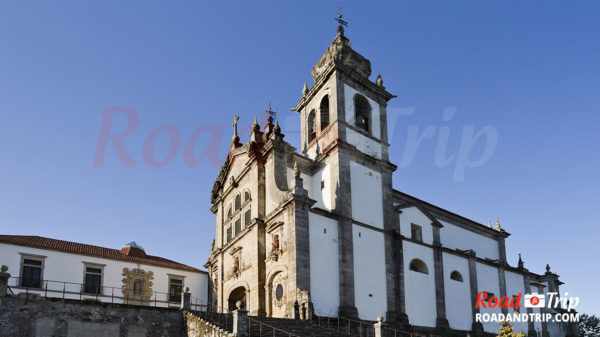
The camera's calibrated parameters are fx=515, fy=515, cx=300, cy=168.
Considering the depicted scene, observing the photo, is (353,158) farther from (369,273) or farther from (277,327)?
(277,327)

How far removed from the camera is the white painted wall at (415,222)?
3403 cm

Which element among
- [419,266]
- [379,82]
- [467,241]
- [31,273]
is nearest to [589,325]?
[467,241]

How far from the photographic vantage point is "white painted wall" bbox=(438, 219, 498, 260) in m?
38.6

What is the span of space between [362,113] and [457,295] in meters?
14.1

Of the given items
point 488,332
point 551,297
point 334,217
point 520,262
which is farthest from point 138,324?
point 551,297

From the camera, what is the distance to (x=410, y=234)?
1348 inches

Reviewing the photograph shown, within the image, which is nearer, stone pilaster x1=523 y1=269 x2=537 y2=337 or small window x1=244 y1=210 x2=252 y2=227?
small window x1=244 y1=210 x2=252 y2=227

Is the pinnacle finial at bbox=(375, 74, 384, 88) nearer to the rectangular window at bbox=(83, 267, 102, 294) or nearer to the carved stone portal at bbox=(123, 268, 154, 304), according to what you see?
the carved stone portal at bbox=(123, 268, 154, 304)

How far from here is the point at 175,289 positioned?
38.9 meters

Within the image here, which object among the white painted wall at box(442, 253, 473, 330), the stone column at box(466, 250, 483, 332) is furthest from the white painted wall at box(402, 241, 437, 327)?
the stone column at box(466, 250, 483, 332)

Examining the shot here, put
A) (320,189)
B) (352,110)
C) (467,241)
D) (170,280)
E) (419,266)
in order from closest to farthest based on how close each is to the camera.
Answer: (320,189) → (352,110) → (419,266) → (170,280) → (467,241)

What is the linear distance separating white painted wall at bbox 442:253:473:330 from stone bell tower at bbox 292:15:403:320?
542 centimetres

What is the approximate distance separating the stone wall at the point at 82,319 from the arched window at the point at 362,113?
16.9 m

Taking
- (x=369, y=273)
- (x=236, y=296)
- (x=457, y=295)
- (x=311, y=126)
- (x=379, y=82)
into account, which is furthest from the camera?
(x=379, y=82)
